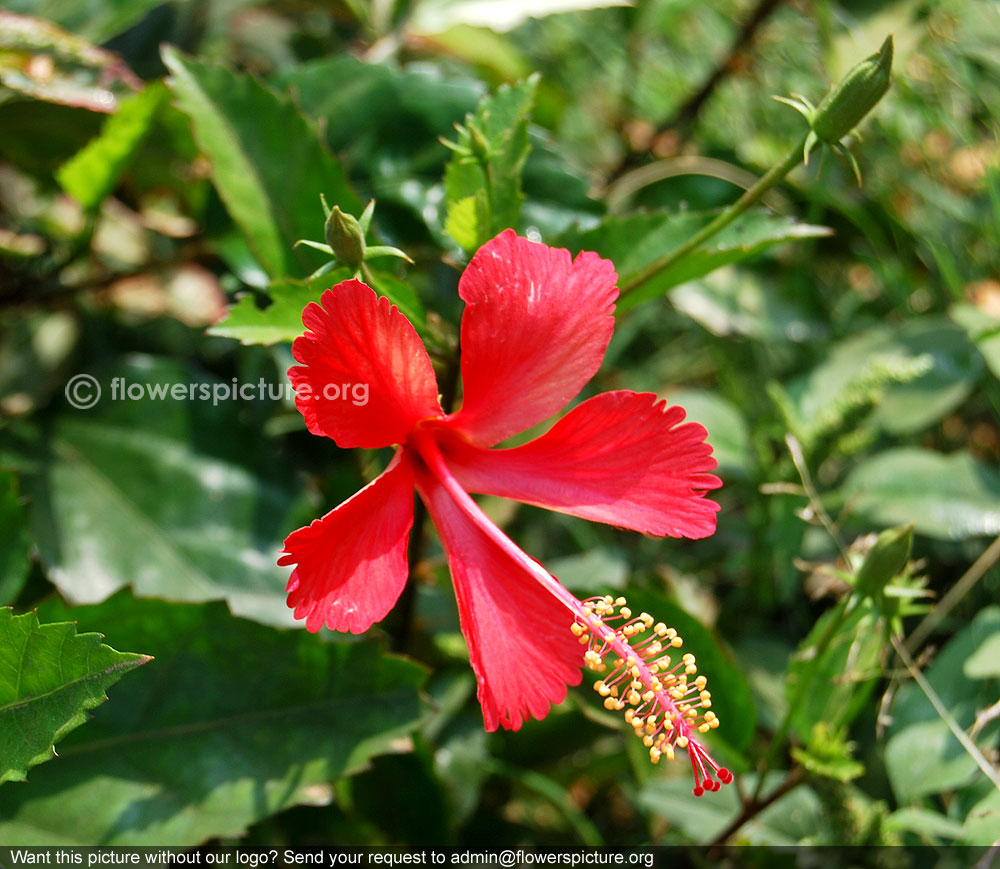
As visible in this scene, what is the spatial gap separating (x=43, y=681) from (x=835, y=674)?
70 cm

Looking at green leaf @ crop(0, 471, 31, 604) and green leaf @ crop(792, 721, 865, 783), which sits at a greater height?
green leaf @ crop(792, 721, 865, 783)

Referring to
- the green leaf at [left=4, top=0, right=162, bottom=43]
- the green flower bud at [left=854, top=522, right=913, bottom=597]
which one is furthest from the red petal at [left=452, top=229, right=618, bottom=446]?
the green leaf at [left=4, top=0, right=162, bottom=43]

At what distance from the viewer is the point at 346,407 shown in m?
0.64

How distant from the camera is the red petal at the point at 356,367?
0.61 meters

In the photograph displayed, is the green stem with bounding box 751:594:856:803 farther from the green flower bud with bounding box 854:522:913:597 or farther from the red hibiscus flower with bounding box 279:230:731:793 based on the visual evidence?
the red hibiscus flower with bounding box 279:230:731:793

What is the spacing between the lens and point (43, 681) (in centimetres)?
62

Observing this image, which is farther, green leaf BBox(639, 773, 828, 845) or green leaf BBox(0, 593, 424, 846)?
green leaf BBox(639, 773, 828, 845)

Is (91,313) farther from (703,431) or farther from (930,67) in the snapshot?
(930,67)

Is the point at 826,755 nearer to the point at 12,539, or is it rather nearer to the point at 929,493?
the point at 929,493

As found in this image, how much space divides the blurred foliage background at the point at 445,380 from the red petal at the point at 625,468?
14cm

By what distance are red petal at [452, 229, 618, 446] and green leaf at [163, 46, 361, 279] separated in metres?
0.30

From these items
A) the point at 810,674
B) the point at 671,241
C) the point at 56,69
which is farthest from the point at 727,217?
the point at 56,69

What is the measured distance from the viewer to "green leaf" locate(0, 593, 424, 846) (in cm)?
77

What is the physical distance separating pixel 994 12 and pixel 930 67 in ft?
0.38
